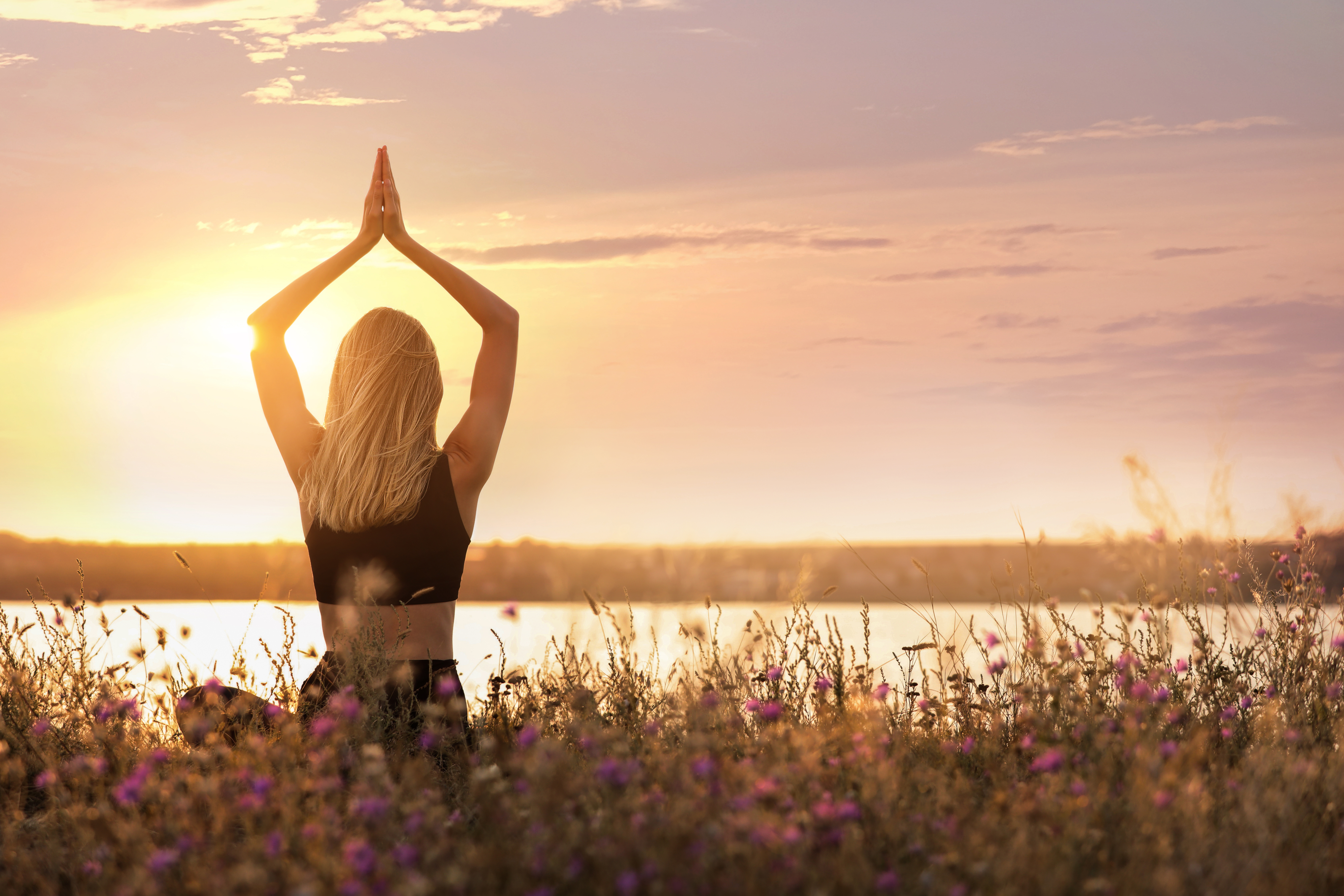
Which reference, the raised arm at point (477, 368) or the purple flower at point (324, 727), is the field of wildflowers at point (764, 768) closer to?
the purple flower at point (324, 727)

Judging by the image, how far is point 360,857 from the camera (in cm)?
219

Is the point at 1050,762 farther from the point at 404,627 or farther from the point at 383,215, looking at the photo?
the point at 383,215

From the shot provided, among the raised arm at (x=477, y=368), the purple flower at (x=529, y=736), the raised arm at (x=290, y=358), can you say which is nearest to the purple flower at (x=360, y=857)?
the purple flower at (x=529, y=736)

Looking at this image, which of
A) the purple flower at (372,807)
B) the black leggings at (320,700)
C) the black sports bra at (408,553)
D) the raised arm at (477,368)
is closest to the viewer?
the purple flower at (372,807)

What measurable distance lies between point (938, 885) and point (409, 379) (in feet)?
9.04

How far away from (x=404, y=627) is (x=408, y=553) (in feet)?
0.94

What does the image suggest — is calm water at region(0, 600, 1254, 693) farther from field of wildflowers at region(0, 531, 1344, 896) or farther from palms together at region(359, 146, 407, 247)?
palms together at region(359, 146, 407, 247)

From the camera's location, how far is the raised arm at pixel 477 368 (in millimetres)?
4289

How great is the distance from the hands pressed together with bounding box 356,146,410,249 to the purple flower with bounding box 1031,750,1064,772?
348 cm

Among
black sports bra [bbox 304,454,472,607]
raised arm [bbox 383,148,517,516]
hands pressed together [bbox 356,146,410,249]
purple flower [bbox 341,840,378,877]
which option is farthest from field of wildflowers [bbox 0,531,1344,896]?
hands pressed together [bbox 356,146,410,249]

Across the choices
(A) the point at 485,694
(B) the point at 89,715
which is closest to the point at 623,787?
(A) the point at 485,694

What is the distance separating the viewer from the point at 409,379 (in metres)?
4.20

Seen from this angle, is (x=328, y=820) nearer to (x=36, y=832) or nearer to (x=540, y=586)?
(x=540, y=586)

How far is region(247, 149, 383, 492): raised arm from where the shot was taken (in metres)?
4.44
